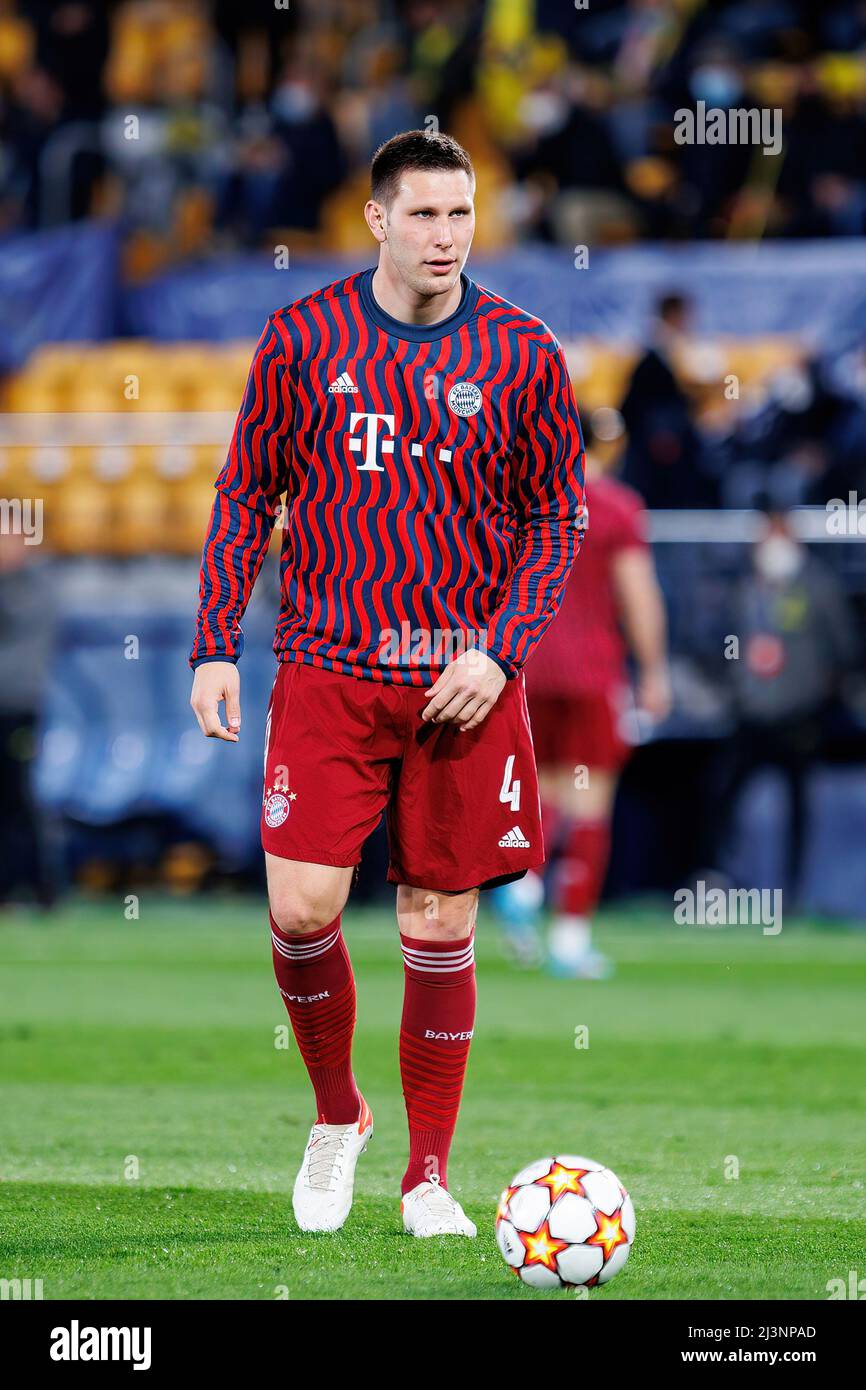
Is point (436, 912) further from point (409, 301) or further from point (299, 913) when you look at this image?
point (409, 301)

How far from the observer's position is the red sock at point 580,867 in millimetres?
10383

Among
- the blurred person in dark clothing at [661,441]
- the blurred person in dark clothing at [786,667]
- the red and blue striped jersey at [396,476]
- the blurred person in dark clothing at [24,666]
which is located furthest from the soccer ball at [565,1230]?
the blurred person in dark clothing at [661,441]

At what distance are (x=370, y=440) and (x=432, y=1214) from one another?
5.50 ft

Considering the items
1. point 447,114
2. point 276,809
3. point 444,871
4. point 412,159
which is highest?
point 447,114

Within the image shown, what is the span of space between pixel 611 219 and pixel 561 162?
604 mm

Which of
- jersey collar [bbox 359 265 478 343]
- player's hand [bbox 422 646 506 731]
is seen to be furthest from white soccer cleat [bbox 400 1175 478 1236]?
jersey collar [bbox 359 265 478 343]

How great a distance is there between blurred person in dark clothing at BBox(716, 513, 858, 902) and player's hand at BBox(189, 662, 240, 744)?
8.53 metres

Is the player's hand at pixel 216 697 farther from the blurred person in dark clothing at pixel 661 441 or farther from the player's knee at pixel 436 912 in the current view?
the blurred person in dark clothing at pixel 661 441

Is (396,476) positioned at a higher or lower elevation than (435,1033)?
higher

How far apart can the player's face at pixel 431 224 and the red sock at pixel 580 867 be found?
5.83 meters

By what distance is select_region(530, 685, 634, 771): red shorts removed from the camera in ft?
35.1

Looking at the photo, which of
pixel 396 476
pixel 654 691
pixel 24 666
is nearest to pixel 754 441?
pixel 654 691

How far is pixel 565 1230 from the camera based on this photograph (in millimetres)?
4340

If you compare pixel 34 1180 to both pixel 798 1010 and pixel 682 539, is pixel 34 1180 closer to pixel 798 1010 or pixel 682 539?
pixel 798 1010
